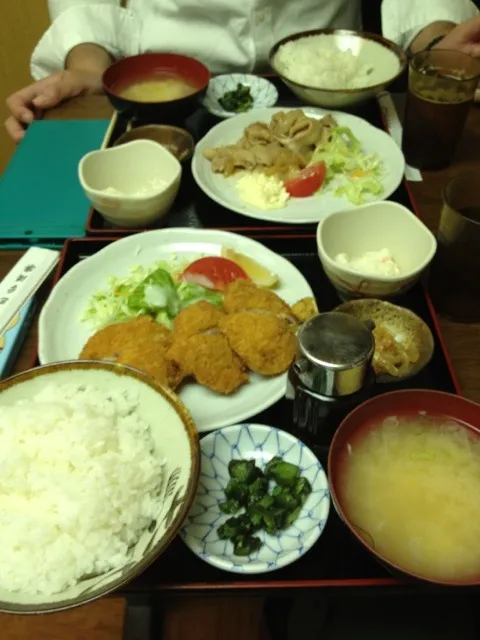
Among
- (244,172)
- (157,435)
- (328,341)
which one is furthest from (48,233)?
(328,341)

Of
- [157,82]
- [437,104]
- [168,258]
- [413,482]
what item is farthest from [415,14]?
[413,482]

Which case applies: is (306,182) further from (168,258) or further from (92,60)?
(92,60)

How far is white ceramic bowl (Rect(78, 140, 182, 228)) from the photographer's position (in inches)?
72.8

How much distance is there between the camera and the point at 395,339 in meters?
1.48

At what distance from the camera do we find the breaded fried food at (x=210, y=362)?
144 cm

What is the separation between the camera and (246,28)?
269 cm

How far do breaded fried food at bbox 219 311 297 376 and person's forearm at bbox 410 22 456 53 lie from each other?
2.01 meters

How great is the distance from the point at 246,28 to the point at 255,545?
236 cm

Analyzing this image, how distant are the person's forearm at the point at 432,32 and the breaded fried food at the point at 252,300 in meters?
1.87

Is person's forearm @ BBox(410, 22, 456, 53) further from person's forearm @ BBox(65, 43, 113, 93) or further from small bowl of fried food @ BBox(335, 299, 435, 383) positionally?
small bowl of fried food @ BBox(335, 299, 435, 383)

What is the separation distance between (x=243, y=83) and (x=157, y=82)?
0.38m

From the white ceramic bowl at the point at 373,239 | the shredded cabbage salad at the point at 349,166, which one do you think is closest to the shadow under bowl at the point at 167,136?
the shredded cabbage salad at the point at 349,166

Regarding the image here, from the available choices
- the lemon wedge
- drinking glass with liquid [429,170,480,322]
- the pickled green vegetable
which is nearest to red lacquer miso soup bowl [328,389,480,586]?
drinking glass with liquid [429,170,480,322]

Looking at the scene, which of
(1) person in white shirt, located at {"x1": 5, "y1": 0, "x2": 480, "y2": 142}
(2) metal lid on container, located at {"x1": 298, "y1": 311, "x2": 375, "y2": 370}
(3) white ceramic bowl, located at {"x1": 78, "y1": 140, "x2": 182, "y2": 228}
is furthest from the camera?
(1) person in white shirt, located at {"x1": 5, "y1": 0, "x2": 480, "y2": 142}
